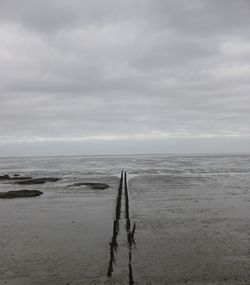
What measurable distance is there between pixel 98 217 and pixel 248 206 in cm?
1045

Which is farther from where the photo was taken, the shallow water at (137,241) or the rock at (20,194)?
the rock at (20,194)

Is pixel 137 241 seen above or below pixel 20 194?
below

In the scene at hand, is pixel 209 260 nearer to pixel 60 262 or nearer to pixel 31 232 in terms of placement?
pixel 60 262

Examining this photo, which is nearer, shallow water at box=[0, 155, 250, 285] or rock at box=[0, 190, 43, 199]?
shallow water at box=[0, 155, 250, 285]

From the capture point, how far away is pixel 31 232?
20.5m

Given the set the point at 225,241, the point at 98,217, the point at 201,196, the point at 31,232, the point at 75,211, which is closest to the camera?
the point at 225,241

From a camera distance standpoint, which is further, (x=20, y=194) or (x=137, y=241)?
(x=20, y=194)

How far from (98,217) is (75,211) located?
2.91m

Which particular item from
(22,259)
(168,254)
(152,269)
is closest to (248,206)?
(168,254)

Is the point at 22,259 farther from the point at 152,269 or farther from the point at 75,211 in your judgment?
the point at 75,211

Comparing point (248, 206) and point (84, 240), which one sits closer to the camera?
point (84, 240)

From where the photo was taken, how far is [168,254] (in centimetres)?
1583

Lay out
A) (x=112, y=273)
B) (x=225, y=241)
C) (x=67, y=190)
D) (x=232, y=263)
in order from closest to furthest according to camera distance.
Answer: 1. (x=112, y=273)
2. (x=232, y=263)
3. (x=225, y=241)
4. (x=67, y=190)

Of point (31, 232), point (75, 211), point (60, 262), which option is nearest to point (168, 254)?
point (60, 262)
